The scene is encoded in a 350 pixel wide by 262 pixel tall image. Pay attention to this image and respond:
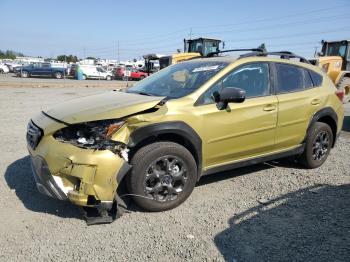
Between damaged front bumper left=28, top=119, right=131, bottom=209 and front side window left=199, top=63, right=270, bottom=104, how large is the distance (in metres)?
1.38

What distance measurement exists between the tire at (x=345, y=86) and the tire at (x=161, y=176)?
27.8ft

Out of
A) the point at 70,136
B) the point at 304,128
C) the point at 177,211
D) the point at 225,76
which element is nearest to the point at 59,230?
the point at 70,136

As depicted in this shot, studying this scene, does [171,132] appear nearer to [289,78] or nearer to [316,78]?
[289,78]

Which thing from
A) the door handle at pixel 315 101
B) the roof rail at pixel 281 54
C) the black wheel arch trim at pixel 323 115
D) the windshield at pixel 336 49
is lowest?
the black wheel arch trim at pixel 323 115

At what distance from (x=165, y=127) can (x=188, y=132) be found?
303mm

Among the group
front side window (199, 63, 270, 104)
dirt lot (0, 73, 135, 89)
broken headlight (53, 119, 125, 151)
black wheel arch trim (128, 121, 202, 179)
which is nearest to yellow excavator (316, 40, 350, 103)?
front side window (199, 63, 270, 104)

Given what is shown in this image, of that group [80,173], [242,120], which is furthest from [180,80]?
[80,173]

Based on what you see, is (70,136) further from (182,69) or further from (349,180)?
(349,180)

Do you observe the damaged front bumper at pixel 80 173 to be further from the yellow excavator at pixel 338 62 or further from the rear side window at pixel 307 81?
the yellow excavator at pixel 338 62

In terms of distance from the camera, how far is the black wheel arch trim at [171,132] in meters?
3.69

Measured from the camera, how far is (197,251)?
126 inches

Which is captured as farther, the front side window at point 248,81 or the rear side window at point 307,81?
the rear side window at point 307,81

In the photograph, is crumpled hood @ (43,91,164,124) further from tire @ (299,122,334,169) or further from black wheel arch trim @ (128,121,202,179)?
tire @ (299,122,334,169)

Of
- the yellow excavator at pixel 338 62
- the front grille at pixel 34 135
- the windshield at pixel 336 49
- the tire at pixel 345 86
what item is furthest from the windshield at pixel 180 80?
the windshield at pixel 336 49
